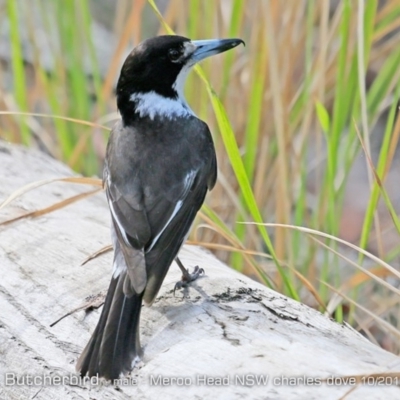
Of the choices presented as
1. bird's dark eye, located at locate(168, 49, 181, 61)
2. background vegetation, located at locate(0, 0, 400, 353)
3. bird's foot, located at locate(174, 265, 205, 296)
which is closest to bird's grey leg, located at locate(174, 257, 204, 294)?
bird's foot, located at locate(174, 265, 205, 296)

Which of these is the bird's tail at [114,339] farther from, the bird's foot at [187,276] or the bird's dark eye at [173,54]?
the bird's dark eye at [173,54]

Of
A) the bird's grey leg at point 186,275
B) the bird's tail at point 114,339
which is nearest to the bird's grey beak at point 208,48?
the bird's grey leg at point 186,275

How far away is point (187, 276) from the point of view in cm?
308

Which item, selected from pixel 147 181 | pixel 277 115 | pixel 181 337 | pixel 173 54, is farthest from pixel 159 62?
pixel 181 337

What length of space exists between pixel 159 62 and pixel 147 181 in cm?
65

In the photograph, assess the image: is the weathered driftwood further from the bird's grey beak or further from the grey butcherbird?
the bird's grey beak

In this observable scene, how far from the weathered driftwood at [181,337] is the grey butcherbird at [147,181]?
0.09 m

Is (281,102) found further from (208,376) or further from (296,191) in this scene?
(208,376)

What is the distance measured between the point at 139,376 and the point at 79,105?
2.55 metres

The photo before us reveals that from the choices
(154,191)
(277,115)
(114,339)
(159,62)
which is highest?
(159,62)

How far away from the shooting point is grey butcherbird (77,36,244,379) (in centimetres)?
270

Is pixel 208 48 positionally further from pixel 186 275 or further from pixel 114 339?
pixel 114 339

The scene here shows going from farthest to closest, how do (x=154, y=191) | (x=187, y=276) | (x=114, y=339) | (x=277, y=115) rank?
(x=277, y=115), (x=154, y=191), (x=187, y=276), (x=114, y=339)

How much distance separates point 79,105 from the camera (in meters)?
4.84
